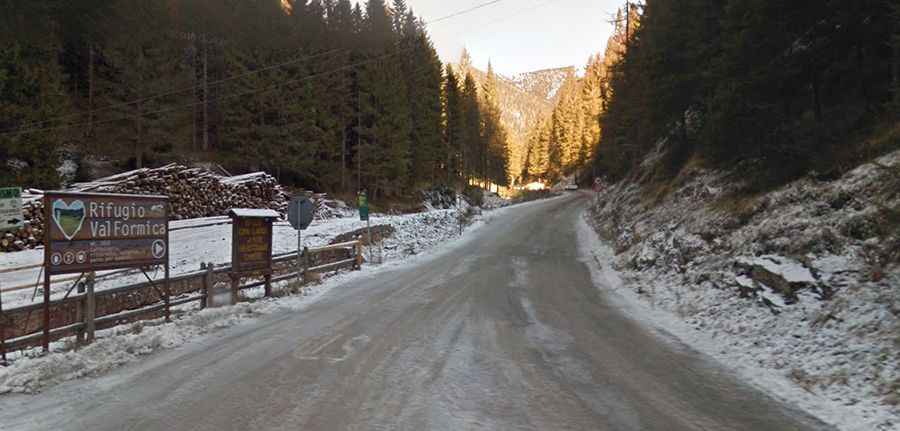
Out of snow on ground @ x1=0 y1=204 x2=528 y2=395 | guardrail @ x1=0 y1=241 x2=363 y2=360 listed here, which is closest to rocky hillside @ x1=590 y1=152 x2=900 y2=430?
snow on ground @ x1=0 y1=204 x2=528 y2=395

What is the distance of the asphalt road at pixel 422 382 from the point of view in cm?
480

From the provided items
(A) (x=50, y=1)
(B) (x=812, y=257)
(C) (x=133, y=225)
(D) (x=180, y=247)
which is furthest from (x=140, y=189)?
(B) (x=812, y=257)

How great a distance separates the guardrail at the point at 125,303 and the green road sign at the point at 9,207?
3.88 ft

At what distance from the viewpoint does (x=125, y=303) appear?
12719mm

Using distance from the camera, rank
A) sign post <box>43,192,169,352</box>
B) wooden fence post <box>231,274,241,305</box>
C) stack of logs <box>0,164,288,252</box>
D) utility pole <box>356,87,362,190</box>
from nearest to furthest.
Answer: sign post <box>43,192,169,352</box>, wooden fence post <box>231,274,241,305</box>, stack of logs <box>0,164,288,252</box>, utility pole <box>356,87,362,190</box>

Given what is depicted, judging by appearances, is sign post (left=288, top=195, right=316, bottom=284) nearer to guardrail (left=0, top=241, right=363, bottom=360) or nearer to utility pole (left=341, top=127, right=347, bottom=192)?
guardrail (left=0, top=241, right=363, bottom=360)

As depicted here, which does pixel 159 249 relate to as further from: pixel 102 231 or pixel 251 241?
pixel 251 241

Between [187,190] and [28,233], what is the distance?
7.23 m

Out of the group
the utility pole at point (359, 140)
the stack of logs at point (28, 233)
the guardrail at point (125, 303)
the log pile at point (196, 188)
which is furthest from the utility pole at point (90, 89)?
the guardrail at point (125, 303)

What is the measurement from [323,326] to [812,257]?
8.67m

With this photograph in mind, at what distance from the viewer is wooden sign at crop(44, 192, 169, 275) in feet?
24.0

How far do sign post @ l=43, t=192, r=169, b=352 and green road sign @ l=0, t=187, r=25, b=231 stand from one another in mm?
339

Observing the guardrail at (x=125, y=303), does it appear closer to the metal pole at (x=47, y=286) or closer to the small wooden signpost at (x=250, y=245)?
the metal pole at (x=47, y=286)

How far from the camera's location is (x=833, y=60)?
12625 millimetres
